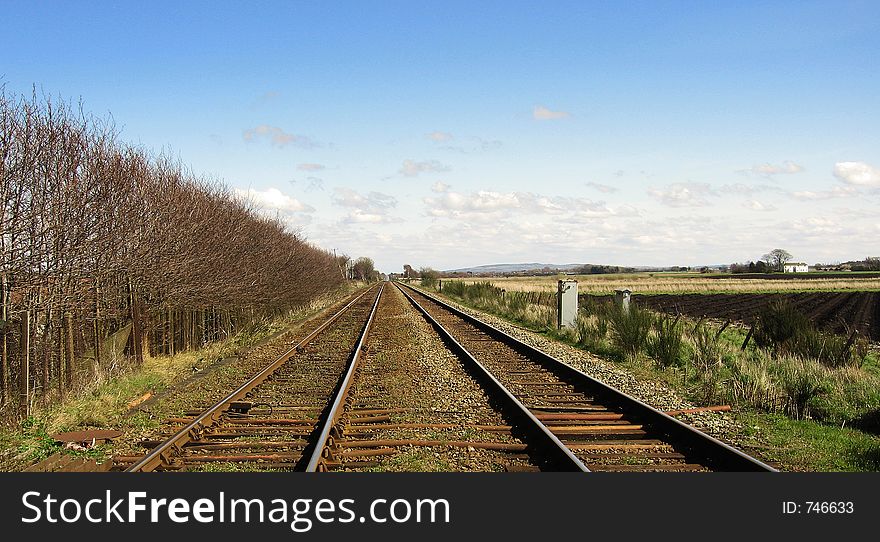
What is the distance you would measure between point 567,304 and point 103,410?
16045mm

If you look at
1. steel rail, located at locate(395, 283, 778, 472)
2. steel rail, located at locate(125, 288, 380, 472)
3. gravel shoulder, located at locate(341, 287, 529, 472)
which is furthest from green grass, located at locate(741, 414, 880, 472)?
steel rail, located at locate(125, 288, 380, 472)

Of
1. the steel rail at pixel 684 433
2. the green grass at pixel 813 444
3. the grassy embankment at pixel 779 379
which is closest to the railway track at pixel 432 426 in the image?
the steel rail at pixel 684 433

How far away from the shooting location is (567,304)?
22844 millimetres

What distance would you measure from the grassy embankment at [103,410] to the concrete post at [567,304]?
11154 millimetres

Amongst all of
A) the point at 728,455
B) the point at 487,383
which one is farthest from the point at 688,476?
the point at 487,383

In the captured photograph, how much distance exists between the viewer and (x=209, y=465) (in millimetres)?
6641

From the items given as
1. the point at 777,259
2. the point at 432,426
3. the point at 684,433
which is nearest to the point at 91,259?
the point at 432,426

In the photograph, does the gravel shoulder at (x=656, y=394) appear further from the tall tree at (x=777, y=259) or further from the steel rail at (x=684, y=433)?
the tall tree at (x=777, y=259)

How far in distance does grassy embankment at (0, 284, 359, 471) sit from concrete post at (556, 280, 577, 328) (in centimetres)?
1115

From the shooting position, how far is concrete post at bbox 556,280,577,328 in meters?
22.6

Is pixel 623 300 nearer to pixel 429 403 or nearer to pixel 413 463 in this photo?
pixel 429 403

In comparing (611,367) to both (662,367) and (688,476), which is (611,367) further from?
(688,476)

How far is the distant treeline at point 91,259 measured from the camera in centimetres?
873

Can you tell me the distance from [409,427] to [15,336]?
522 centimetres
